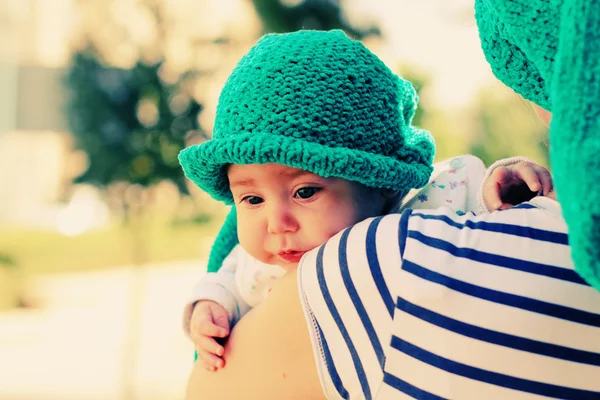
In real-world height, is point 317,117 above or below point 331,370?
above

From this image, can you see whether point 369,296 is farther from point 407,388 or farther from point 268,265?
point 268,265

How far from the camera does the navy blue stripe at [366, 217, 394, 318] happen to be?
0.81 meters

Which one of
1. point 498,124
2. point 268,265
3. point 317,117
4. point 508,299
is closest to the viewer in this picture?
point 508,299

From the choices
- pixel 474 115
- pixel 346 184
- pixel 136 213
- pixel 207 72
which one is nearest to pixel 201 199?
pixel 136 213

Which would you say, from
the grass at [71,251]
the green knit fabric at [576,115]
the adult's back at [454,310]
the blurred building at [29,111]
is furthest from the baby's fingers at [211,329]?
the blurred building at [29,111]

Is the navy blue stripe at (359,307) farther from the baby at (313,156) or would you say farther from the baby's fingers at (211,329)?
the baby's fingers at (211,329)

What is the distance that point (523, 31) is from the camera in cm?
71

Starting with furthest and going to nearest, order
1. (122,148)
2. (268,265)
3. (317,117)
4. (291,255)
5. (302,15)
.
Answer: (302,15) → (122,148) → (268,265) → (291,255) → (317,117)

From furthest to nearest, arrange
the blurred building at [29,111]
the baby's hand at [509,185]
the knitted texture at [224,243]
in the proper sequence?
1. the blurred building at [29,111]
2. the knitted texture at [224,243]
3. the baby's hand at [509,185]

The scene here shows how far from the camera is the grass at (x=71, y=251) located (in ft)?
30.2

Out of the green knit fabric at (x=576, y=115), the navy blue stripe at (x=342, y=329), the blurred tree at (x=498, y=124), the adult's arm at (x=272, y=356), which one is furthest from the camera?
the blurred tree at (x=498, y=124)

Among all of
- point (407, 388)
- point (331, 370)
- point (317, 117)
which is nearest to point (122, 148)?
point (317, 117)

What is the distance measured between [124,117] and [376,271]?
5583mm

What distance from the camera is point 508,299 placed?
29.7 inches
